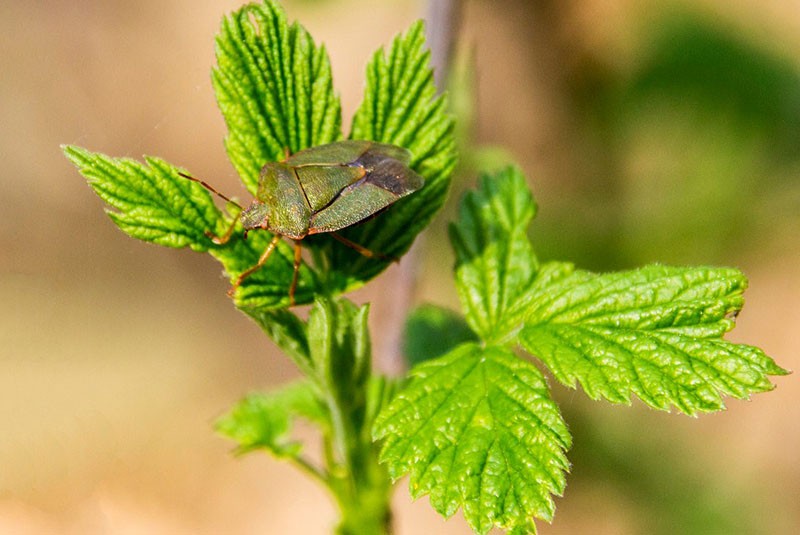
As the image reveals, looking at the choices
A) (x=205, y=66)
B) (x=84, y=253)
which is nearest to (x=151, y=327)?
(x=84, y=253)

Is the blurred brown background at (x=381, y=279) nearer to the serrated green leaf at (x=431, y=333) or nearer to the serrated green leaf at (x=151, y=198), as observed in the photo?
the serrated green leaf at (x=431, y=333)

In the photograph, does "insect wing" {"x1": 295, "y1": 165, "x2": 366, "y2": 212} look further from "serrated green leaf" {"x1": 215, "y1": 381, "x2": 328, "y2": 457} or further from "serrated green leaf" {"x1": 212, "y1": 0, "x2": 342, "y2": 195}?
"serrated green leaf" {"x1": 215, "y1": 381, "x2": 328, "y2": 457}

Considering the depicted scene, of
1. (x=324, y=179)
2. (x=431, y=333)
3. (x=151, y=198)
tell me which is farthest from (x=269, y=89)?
(x=431, y=333)

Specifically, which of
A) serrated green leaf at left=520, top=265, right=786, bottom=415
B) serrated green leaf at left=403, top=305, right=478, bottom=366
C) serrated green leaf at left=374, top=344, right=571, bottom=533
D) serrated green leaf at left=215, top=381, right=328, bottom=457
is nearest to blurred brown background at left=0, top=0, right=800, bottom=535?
serrated green leaf at left=403, top=305, right=478, bottom=366

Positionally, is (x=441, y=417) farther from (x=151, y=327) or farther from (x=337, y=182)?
(x=151, y=327)

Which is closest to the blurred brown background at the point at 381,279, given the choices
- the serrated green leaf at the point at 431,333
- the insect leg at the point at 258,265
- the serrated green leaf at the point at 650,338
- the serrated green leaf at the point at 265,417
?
the serrated green leaf at the point at 431,333

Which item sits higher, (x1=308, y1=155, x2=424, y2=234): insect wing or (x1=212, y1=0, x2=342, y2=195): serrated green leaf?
(x1=212, y1=0, x2=342, y2=195): serrated green leaf
